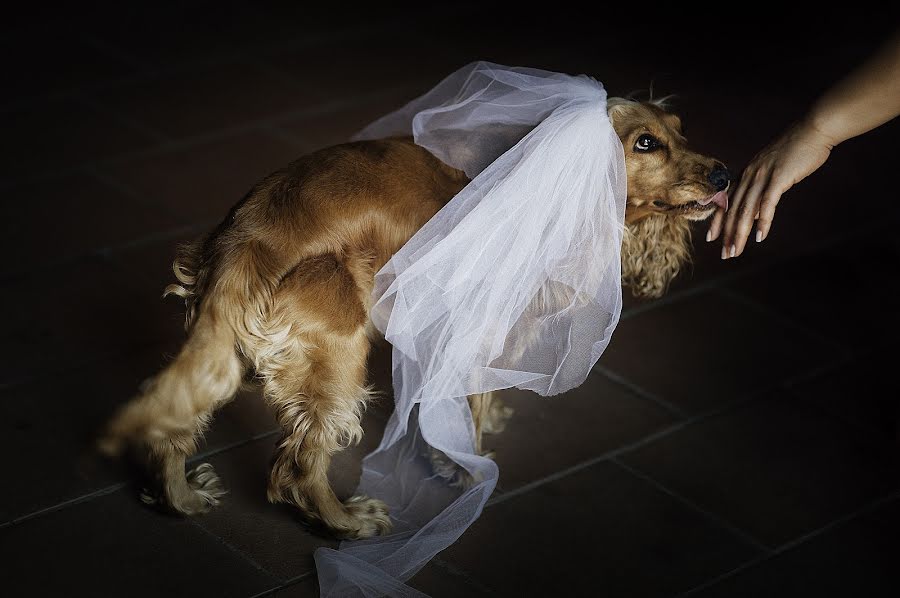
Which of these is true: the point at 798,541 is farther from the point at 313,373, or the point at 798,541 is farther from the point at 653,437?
the point at 313,373

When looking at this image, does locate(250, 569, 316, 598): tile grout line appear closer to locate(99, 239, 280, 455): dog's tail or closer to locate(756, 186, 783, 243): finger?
locate(99, 239, 280, 455): dog's tail

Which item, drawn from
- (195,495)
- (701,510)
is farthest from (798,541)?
(195,495)

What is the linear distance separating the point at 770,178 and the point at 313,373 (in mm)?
1182

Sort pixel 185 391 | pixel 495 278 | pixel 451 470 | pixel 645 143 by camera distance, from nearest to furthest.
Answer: pixel 185 391
pixel 495 278
pixel 645 143
pixel 451 470

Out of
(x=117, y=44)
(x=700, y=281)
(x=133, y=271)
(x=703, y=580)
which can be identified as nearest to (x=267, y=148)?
(x=133, y=271)

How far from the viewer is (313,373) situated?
2680 millimetres

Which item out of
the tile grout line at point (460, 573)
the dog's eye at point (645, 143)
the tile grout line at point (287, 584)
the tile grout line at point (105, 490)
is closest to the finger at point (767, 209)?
the dog's eye at point (645, 143)

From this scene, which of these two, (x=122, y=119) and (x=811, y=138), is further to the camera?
(x=122, y=119)

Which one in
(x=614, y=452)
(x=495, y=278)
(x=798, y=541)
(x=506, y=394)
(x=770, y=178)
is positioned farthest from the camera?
(x=506, y=394)

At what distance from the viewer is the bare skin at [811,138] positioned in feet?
8.87

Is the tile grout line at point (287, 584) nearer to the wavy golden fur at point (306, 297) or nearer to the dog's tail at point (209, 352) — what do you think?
the wavy golden fur at point (306, 297)

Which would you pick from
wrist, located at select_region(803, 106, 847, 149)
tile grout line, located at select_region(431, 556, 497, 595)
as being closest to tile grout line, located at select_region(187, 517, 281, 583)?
tile grout line, located at select_region(431, 556, 497, 595)

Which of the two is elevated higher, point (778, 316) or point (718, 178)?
point (718, 178)

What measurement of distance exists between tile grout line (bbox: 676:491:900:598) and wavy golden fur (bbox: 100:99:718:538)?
2.66ft
